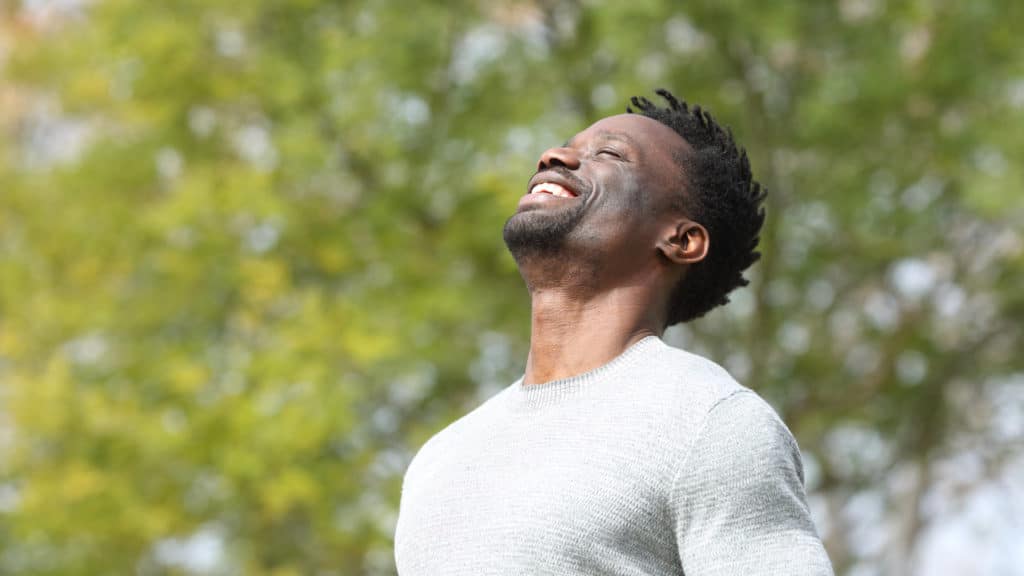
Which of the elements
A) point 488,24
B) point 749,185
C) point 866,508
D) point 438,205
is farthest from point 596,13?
point 749,185

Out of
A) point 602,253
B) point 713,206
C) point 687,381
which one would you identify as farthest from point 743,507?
point 713,206

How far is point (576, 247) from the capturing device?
250 cm

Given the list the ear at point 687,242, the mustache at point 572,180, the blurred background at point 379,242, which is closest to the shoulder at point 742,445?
the ear at point 687,242

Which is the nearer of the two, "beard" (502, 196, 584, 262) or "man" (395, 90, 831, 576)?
"man" (395, 90, 831, 576)

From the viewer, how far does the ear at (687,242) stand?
2.56m

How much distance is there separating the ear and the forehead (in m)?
0.13

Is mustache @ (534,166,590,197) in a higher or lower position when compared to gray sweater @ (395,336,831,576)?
higher

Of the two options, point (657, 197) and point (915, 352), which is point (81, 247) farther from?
point (657, 197)

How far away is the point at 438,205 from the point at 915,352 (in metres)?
4.66

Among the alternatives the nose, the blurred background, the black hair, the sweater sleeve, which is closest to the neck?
the black hair

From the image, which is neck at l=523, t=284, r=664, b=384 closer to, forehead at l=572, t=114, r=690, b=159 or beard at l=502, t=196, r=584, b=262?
beard at l=502, t=196, r=584, b=262

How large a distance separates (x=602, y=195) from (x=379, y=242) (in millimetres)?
10013

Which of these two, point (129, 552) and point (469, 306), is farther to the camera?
point (129, 552)

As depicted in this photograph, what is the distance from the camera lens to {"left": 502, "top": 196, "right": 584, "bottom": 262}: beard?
2.49m
